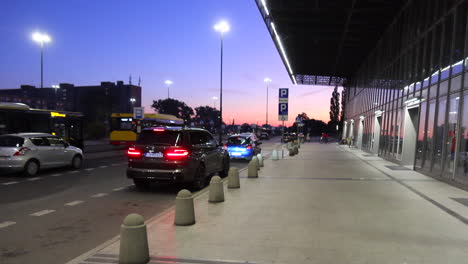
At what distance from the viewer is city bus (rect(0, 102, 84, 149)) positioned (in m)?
16.1

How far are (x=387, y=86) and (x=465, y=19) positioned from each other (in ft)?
39.5

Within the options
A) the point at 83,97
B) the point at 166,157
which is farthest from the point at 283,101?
the point at 83,97

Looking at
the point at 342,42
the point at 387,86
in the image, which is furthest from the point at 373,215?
the point at 342,42

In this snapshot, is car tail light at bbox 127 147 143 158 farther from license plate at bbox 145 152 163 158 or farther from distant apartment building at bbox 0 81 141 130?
distant apartment building at bbox 0 81 141 130

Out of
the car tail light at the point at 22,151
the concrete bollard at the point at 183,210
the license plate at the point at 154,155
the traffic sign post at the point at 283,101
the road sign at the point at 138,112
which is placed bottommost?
the concrete bollard at the point at 183,210

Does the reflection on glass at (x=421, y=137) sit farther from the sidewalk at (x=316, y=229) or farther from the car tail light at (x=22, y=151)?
the car tail light at (x=22, y=151)

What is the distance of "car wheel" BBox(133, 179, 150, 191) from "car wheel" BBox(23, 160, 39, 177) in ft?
15.3

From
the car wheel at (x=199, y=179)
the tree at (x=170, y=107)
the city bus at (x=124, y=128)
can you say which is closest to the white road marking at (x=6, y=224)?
the car wheel at (x=199, y=179)

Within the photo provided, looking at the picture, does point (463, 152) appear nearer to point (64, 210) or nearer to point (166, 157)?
point (166, 157)

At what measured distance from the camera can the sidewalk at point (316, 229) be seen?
4.75m

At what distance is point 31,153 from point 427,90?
51.8ft

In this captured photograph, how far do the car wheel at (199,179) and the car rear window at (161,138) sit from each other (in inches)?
49.3

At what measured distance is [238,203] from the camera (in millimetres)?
8164

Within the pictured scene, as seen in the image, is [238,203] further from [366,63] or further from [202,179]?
[366,63]
